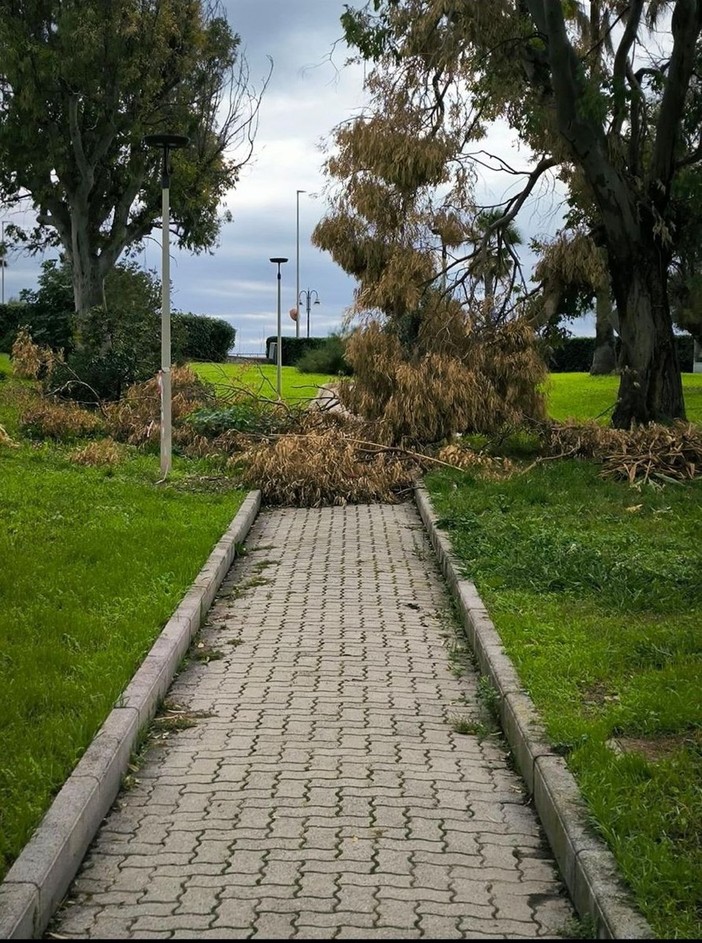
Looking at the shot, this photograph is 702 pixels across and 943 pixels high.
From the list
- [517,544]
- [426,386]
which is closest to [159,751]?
[517,544]

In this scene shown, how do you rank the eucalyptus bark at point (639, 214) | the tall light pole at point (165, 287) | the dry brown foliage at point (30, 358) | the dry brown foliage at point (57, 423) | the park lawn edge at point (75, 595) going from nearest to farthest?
the park lawn edge at point (75, 595), the tall light pole at point (165, 287), the eucalyptus bark at point (639, 214), the dry brown foliage at point (57, 423), the dry brown foliage at point (30, 358)

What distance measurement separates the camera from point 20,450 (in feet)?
59.3

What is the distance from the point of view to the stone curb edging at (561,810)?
153 inches

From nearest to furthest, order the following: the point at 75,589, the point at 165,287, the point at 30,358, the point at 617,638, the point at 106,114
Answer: the point at 617,638
the point at 75,589
the point at 165,287
the point at 30,358
the point at 106,114

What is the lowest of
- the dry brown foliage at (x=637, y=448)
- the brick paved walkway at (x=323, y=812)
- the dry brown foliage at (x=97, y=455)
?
the brick paved walkway at (x=323, y=812)

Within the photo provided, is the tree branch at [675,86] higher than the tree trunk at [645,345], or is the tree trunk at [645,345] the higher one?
the tree branch at [675,86]

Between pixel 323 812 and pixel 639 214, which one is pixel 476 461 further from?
pixel 323 812

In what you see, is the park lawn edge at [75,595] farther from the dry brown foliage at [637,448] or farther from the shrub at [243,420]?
the dry brown foliage at [637,448]

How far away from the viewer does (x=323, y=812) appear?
16.8 feet

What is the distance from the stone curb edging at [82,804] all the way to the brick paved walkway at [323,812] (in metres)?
0.11

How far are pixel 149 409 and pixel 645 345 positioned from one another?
8575 millimetres

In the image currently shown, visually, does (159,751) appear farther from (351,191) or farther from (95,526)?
(351,191)

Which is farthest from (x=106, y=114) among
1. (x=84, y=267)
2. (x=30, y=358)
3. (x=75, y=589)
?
(x=75, y=589)

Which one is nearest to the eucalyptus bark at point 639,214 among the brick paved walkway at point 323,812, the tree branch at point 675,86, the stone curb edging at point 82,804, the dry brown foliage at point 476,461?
the tree branch at point 675,86
